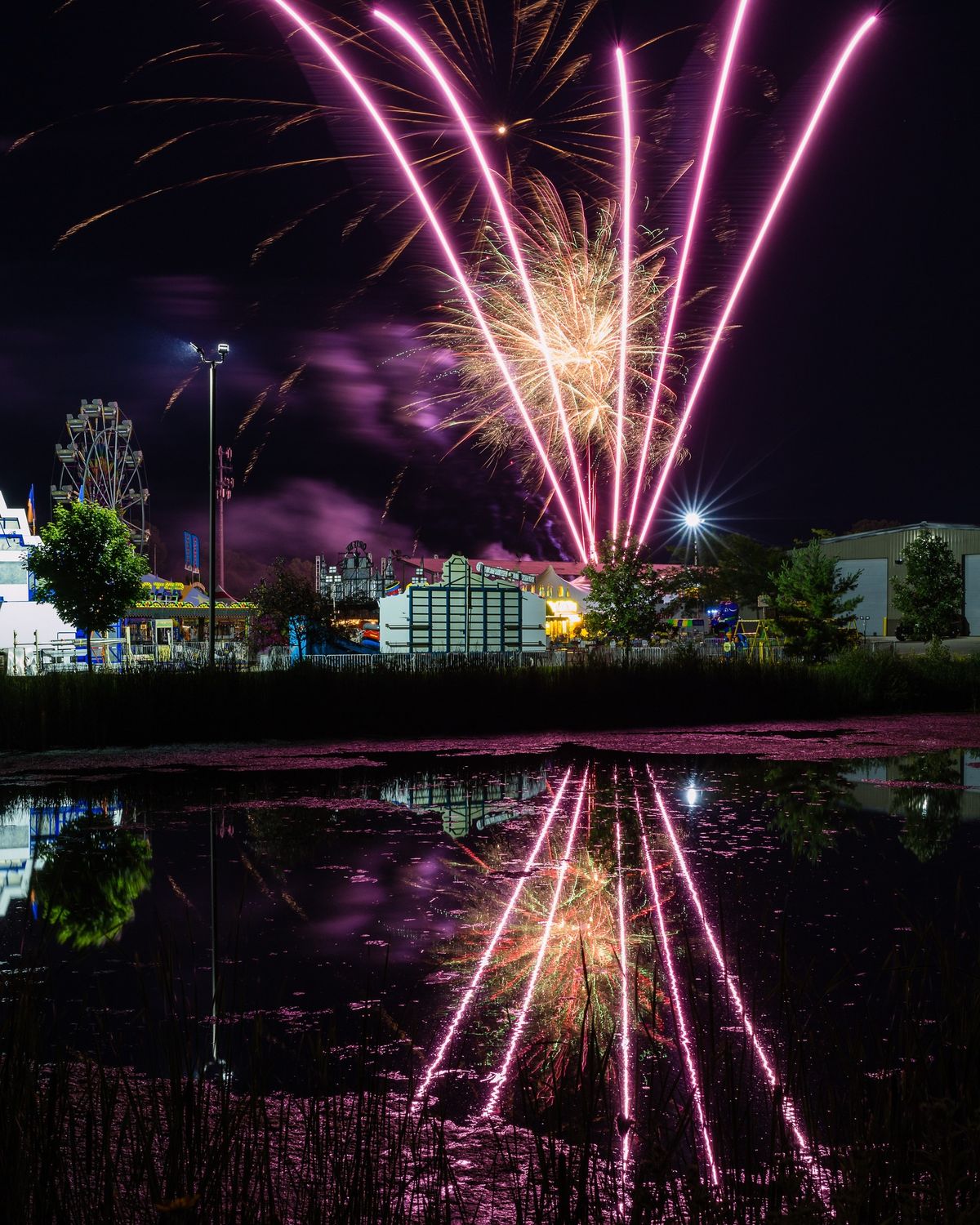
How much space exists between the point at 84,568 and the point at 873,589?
36.6 meters

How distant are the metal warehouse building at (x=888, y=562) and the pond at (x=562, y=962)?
1622 inches

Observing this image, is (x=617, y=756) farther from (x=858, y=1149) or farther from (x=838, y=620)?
(x=838, y=620)

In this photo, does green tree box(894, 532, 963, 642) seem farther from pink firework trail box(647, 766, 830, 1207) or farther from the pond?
pink firework trail box(647, 766, 830, 1207)

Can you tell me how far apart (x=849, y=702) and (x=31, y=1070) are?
19.4 metres

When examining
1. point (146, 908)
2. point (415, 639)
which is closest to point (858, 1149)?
point (146, 908)

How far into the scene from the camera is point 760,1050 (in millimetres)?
4117

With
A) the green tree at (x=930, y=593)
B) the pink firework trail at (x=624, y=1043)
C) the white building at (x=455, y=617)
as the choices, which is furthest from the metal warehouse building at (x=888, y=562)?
the pink firework trail at (x=624, y=1043)

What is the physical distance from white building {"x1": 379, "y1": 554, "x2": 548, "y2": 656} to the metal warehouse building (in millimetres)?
25096

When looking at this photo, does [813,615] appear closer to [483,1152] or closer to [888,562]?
[483,1152]

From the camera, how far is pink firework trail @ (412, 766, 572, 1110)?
12.8 ft

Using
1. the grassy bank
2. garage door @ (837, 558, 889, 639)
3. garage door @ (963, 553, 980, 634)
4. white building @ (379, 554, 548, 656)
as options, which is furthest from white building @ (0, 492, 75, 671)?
garage door @ (963, 553, 980, 634)

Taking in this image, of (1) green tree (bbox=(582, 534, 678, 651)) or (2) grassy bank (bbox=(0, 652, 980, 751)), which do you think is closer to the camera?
(2) grassy bank (bbox=(0, 652, 980, 751))

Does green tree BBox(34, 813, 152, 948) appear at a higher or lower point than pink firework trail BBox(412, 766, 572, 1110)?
lower

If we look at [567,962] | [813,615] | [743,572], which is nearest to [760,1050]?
[567,962]
